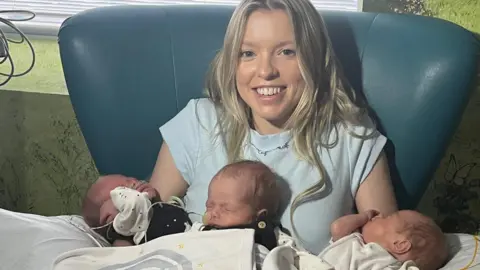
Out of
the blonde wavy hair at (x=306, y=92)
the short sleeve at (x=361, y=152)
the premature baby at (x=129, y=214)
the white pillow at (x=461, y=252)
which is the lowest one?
the white pillow at (x=461, y=252)

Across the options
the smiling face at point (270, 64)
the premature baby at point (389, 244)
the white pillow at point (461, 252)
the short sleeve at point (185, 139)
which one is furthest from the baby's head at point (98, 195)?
the white pillow at point (461, 252)

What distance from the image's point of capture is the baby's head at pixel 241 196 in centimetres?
137

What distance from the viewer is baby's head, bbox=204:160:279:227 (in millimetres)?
1370

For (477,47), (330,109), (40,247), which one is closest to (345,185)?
(330,109)

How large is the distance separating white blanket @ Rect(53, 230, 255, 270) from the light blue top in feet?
0.59

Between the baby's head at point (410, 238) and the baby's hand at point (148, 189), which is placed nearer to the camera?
the baby's head at point (410, 238)

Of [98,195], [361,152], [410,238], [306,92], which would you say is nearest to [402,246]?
[410,238]

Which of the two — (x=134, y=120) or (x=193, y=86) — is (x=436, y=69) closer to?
(x=193, y=86)

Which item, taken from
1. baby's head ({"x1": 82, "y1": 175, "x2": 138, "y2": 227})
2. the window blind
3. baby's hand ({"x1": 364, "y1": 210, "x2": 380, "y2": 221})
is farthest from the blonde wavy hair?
the window blind

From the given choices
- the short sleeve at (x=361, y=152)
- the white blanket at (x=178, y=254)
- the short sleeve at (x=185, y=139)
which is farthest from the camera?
the short sleeve at (x=185, y=139)

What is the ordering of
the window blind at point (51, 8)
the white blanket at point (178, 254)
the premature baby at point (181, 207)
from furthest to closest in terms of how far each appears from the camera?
the window blind at point (51, 8) → the premature baby at point (181, 207) → the white blanket at point (178, 254)

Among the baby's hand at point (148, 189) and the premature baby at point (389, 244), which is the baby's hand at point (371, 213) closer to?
the premature baby at point (389, 244)

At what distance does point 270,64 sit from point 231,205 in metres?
0.30

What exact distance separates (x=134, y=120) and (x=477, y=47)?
30.6 inches
